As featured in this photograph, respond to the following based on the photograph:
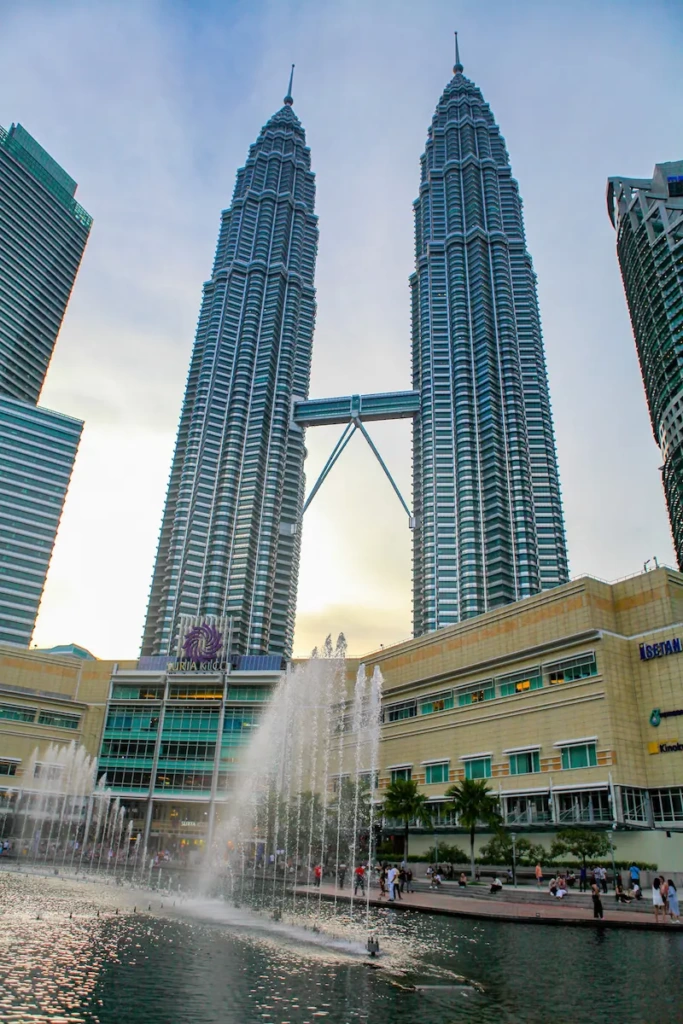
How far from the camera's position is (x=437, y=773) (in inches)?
2650

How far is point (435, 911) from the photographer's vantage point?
32969 millimetres

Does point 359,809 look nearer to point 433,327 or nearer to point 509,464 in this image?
point 509,464

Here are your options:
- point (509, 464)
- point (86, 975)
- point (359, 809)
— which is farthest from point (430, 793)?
point (509, 464)

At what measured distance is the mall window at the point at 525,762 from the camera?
185 ft

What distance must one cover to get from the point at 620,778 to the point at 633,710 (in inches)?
219

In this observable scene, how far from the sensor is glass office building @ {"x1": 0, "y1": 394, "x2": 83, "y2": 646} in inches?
6161

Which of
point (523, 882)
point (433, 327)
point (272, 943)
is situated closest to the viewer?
point (272, 943)

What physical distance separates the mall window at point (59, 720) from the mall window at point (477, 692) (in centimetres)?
6359

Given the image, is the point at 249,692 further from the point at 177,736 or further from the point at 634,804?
the point at 634,804

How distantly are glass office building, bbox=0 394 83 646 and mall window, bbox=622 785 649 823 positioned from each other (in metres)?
138

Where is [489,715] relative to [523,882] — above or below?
above

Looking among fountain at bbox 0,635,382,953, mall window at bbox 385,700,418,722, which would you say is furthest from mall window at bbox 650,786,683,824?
mall window at bbox 385,700,418,722

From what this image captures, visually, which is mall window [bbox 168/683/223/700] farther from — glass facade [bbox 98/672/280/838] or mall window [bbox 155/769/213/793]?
mall window [bbox 155/769/213/793]

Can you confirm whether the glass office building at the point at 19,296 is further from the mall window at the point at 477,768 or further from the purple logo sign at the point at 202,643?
the mall window at the point at 477,768
